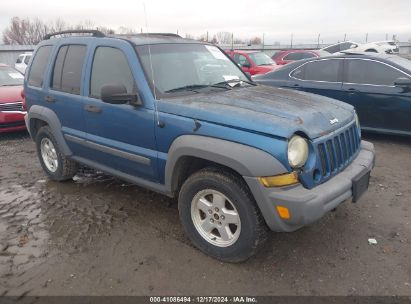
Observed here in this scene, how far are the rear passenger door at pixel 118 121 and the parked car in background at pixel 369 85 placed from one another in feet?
14.1

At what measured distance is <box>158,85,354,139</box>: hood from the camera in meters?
2.91

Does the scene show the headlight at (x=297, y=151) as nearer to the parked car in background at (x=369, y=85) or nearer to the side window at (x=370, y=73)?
the parked car in background at (x=369, y=85)

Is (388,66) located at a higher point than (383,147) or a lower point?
higher

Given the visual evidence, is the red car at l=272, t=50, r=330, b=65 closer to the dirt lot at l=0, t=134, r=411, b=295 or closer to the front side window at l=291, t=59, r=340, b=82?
the front side window at l=291, t=59, r=340, b=82

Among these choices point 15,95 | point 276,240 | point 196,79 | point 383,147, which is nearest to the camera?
point 276,240

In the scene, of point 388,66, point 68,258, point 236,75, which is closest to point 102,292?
point 68,258

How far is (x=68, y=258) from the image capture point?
11.0 feet

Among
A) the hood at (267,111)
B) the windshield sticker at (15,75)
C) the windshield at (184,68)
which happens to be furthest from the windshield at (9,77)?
the hood at (267,111)

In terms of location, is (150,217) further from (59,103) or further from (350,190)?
(350,190)

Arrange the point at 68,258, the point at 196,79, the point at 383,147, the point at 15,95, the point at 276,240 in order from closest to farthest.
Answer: the point at 68,258 < the point at 276,240 < the point at 196,79 < the point at 383,147 < the point at 15,95

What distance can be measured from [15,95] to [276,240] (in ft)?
21.3

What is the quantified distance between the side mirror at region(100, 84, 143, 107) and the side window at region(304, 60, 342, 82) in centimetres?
459

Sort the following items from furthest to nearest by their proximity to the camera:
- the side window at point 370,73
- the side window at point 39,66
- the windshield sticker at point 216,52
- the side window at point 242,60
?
the side window at point 242,60
the side window at point 370,73
the side window at point 39,66
the windshield sticker at point 216,52

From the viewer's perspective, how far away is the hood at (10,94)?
7639 millimetres
